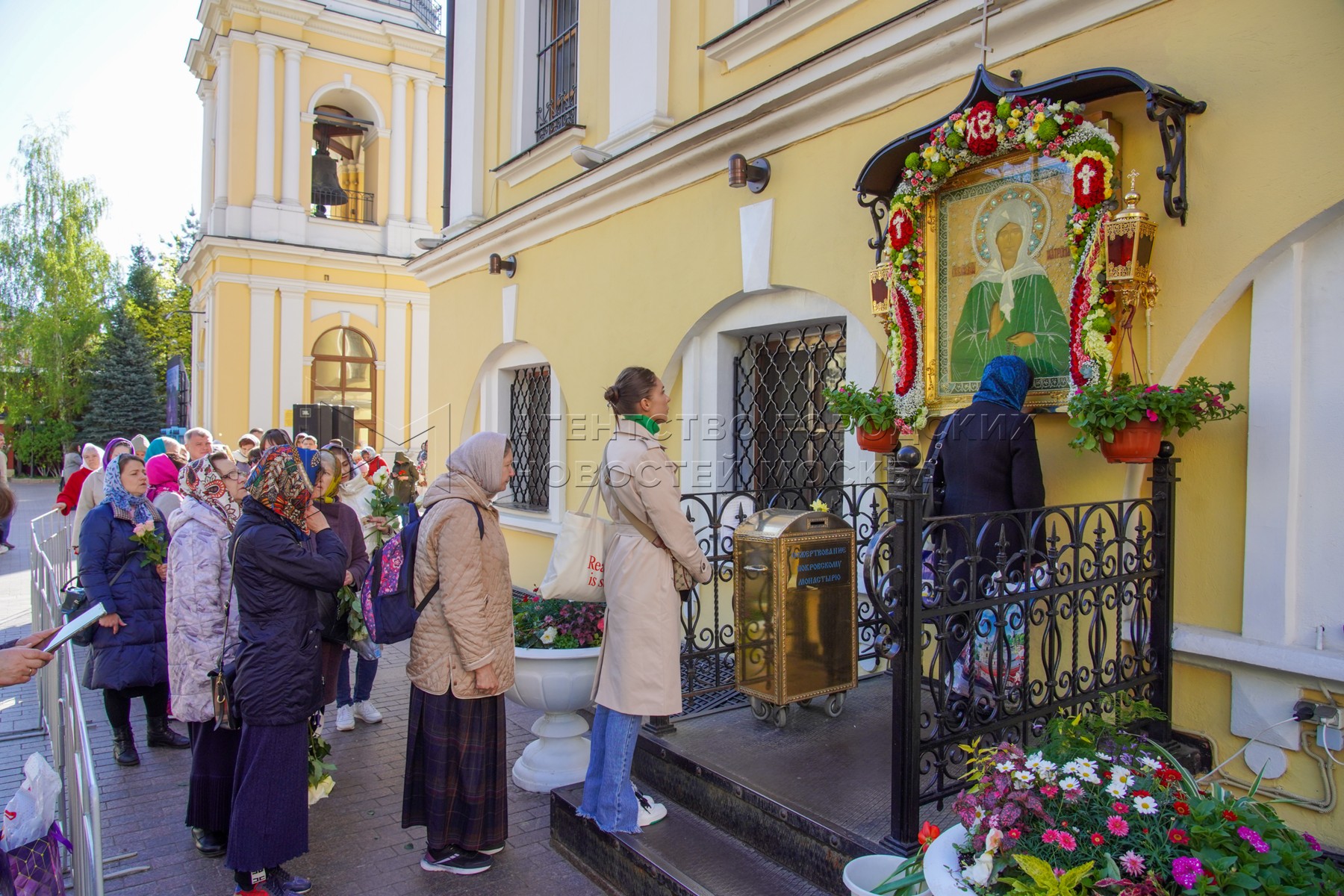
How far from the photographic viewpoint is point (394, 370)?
21.1 metres

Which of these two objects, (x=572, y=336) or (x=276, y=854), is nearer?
(x=276, y=854)

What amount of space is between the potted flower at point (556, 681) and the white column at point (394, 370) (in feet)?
55.8

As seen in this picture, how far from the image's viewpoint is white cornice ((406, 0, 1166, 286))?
13.7 ft

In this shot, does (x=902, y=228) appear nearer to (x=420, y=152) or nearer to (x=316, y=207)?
(x=420, y=152)

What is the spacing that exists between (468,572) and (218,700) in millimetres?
1158

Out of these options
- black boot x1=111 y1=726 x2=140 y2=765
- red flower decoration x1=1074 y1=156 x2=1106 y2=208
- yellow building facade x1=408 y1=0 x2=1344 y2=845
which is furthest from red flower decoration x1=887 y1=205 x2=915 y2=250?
black boot x1=111 y1=726 x2=140 y2=765

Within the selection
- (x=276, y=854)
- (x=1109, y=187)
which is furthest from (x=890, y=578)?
(x=276, y=854)

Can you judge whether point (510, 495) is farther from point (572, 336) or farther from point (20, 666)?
point (20, 666)

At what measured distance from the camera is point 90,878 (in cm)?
262

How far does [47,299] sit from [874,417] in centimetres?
3808

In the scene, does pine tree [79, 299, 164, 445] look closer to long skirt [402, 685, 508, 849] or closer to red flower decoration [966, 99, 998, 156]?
long skirt [402, 685, 508, 849]

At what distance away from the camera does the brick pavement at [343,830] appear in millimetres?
3834

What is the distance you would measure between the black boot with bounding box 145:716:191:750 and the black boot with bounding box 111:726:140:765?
0.64 feet

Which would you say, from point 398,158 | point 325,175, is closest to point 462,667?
point 325,175
